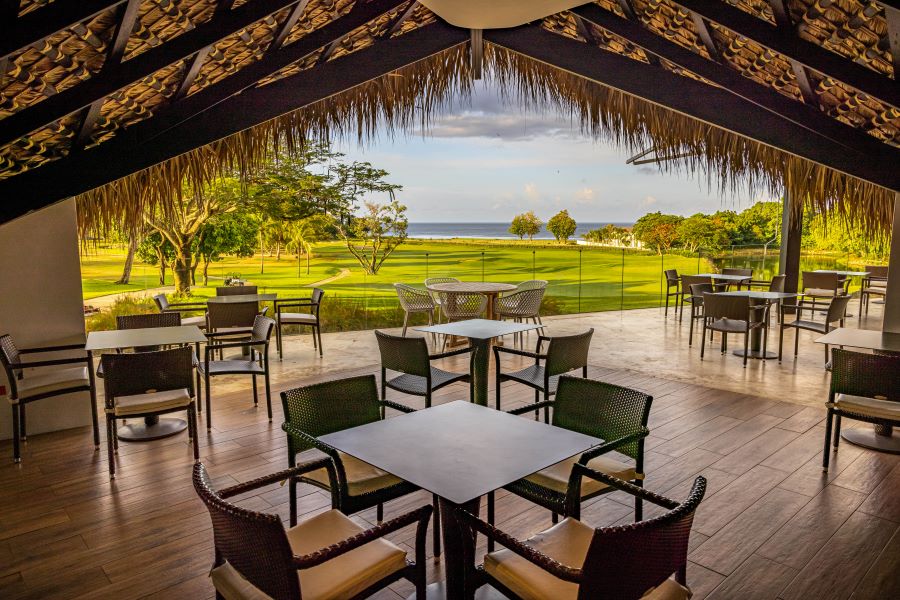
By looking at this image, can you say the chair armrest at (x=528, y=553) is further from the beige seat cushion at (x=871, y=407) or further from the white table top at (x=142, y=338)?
the white table top at (x=142, y=338)

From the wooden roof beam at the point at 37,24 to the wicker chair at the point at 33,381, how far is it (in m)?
2.79

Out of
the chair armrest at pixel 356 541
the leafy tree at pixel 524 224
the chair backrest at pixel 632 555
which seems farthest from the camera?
the leafy tree at pixel 524 224

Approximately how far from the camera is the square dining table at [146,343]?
440 cm

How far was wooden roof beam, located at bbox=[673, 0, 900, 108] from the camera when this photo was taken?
3.22 m

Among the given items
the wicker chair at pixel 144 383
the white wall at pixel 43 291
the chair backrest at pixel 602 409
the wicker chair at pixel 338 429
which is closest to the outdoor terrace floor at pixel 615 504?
the white wall at pixel 43 291

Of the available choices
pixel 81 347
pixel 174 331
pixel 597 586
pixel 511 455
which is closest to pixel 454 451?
pixel 511 455

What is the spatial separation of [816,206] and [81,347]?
7.85 metres

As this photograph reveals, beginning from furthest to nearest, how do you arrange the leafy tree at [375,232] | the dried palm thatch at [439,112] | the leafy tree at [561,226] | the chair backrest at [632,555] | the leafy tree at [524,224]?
the leafy tree at [524,224] → the leafy tree at [561,226] → the leafy tree at [375,232] → the dried palm thatch at [439,112] → the chair backrest at [632,555]

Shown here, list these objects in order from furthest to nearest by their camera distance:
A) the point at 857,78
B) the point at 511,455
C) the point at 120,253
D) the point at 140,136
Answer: the point at 120,253, the point at 140,136, the point at 857,78, the point at 511,455

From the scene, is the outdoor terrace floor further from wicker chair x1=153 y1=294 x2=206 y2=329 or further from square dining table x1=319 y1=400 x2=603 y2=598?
wicker chair x1=153 y1=294 x2=206 y2=329

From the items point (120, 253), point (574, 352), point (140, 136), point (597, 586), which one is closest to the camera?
point (597, 586)

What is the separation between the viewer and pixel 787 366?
7.13 meters

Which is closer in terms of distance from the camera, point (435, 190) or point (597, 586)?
point (597, 586)

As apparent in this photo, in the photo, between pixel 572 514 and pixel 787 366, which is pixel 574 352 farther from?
pixel 787 366
